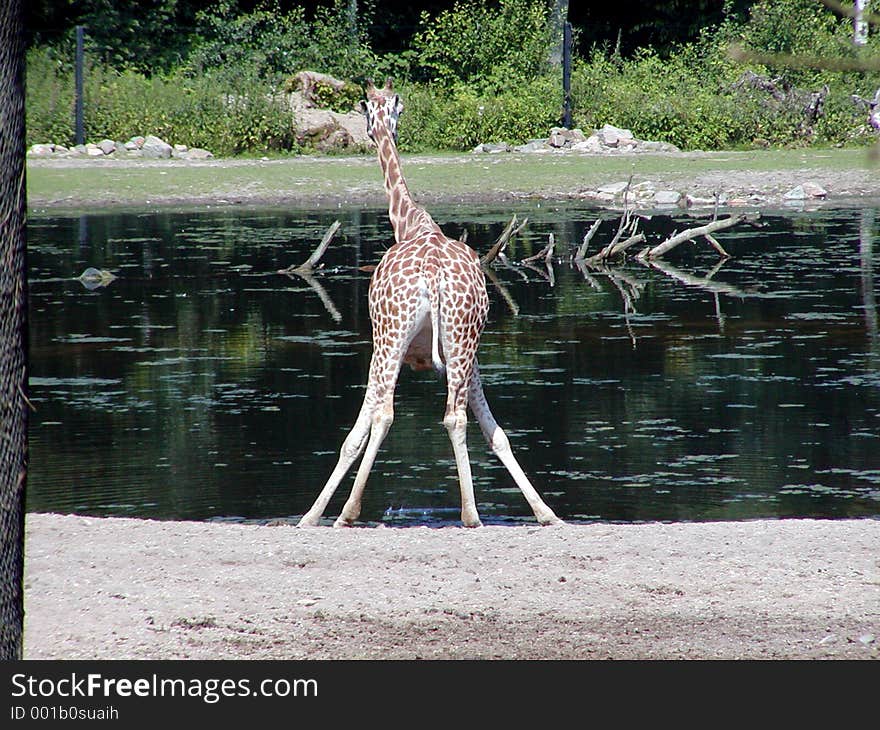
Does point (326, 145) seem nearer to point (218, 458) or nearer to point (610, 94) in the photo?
point (610, 94)

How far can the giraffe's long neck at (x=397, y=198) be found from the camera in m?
8.69

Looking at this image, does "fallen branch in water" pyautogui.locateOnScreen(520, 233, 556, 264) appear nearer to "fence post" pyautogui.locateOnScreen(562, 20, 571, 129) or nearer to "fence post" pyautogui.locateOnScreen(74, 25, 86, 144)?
"fence post" pyautogui.locateOnScreen(562, 20, 571, 129)

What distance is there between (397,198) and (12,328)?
173 inches

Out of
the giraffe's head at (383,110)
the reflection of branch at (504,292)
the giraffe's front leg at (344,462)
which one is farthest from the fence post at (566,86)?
the giraffe's front leg at (344,462)

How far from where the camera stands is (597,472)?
9625mm

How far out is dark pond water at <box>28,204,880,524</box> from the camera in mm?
9195

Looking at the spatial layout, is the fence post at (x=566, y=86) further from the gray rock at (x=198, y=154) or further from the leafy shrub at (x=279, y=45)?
the gray rock at (x=198, y=154)

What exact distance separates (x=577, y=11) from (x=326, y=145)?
15.7 meters

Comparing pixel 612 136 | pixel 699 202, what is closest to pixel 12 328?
pixel 699 202

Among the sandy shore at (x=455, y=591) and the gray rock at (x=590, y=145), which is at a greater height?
the gray rock at (x=590, y=145)

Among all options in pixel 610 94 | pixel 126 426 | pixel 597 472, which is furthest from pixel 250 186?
pixel 597 472

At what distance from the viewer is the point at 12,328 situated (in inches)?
187

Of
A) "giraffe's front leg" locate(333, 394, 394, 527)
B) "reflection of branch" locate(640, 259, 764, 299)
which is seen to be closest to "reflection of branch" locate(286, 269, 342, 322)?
"reflection of branch" locate(640, 259, 764, 299)

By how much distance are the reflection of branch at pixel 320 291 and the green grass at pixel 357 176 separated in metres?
7.84
